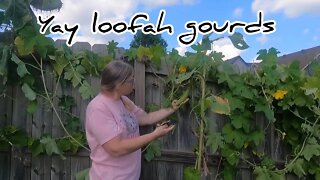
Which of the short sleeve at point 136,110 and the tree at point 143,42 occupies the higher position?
the tree at point 143,42

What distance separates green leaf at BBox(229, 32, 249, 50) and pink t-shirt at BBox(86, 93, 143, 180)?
91cm

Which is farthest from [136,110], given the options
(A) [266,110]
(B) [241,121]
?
(A) [266,110]

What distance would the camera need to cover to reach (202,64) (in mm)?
Result: 3232

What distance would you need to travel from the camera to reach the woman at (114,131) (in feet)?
7.77

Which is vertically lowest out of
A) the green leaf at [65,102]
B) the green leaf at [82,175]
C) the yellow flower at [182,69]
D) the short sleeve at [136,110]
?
the green leaf at [82,175]

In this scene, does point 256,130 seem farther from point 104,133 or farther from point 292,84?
point 104,133

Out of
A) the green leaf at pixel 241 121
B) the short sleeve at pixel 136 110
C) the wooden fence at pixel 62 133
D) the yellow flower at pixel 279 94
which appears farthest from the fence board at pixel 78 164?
the yellow flower at pixel 279 94

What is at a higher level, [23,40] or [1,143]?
[23,40]

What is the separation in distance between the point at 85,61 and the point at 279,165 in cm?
166

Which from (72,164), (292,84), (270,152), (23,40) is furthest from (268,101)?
(23,40)

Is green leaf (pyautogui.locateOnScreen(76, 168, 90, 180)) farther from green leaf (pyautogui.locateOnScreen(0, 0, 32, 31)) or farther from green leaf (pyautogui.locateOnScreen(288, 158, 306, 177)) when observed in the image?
green leaf (pyautogui.locateOnScreen(288, 158, 306, 177))

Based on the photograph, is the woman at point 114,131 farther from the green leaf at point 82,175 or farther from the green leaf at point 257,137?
the green leaf at point 257,137

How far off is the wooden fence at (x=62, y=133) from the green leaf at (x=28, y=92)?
0.11 metres

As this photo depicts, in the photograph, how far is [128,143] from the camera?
7.70 feet
